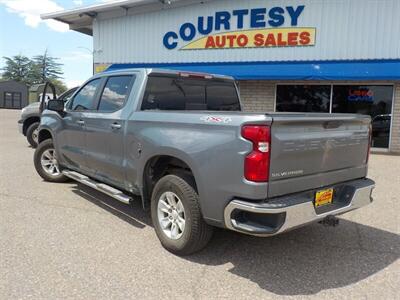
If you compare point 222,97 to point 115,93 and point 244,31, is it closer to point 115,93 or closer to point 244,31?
point 115,93

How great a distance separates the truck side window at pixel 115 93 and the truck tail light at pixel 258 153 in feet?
7.11

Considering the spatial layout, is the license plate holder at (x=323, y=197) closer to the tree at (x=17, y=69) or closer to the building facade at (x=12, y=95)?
the building facade at (x=12, y=95)

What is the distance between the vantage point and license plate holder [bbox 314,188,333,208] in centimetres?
384

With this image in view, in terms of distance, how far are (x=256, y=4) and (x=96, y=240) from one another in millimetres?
11666

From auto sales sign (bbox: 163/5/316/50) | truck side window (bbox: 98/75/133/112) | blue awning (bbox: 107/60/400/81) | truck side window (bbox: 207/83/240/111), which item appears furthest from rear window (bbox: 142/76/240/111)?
auto sales sign (bbox: 163/5/316/50)

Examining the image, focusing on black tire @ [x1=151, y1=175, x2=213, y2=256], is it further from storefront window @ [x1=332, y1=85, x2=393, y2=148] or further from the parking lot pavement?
storefront window @ [x1=332, y1=85, x2=393, y2=148]

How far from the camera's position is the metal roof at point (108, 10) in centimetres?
1571

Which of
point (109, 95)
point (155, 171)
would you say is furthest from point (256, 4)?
point (155, 171)

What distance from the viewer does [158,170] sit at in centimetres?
466

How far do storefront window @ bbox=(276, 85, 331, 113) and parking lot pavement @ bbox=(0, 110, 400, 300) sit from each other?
25.9 ft

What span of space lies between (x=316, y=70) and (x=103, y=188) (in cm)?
919

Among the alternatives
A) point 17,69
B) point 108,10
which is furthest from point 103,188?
point 17,69

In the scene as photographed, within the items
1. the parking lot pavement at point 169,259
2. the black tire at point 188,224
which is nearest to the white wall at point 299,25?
the parking lot pavement at point 169,259

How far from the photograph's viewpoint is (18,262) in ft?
12.9
